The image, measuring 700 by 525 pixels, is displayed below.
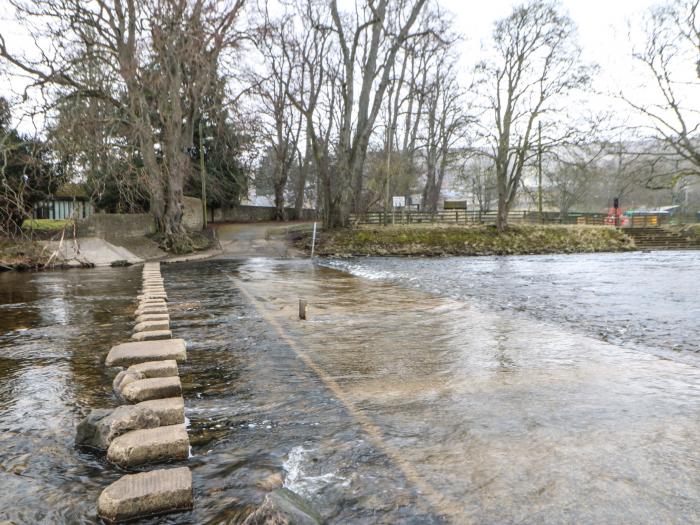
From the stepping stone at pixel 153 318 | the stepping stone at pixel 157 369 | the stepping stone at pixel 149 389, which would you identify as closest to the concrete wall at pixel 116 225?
the stepping stone at pixel 153 318

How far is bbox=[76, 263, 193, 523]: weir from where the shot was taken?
2.47 meters

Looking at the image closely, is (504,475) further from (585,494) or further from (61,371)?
(61,371)

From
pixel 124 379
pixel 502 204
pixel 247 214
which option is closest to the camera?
pixel 124 379

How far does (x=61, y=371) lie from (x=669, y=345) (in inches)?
259

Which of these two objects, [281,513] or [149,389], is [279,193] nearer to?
[149,389]

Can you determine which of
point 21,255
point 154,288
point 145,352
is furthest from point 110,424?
point 21,255

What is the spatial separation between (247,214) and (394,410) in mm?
38796

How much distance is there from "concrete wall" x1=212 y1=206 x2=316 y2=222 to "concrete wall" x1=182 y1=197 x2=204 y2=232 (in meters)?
6.85

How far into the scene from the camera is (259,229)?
31500 millimetres

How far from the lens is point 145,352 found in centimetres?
504

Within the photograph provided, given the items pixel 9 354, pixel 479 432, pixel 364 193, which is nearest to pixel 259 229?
pixel 364 193

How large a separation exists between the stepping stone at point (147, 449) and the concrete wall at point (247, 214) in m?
35.4

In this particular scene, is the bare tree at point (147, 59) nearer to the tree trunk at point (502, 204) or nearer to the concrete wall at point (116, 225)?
the concrete wall at point (116, 225)

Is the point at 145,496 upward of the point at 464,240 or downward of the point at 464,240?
downward
